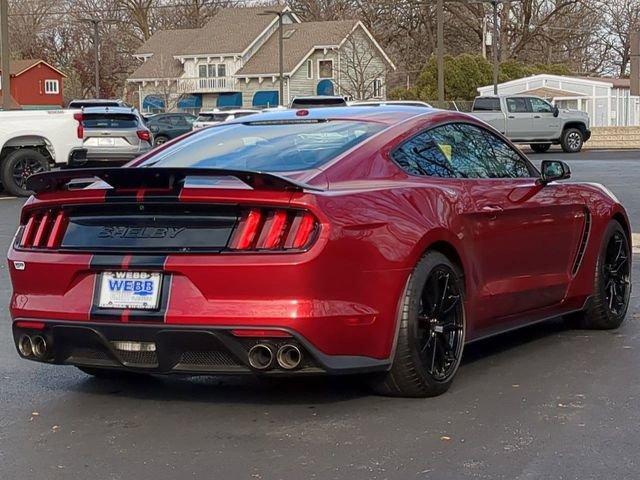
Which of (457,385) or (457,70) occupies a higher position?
(457,70)

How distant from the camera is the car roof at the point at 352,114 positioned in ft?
20.3

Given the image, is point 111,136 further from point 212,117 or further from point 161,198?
point 161,198

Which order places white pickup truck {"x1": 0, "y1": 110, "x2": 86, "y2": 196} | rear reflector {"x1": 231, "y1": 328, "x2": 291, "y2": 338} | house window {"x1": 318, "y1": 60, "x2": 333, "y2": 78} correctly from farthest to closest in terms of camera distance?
house window {"x1": 318, "y1": 60, "x2": 333, "y2": 78} → white pickup truck {"x1": 0, "y1": 110, "x2": 86, "y2": 196} → rear reflector {"x1": 231, "y1": 328, "x2": 291, "y2": 338}

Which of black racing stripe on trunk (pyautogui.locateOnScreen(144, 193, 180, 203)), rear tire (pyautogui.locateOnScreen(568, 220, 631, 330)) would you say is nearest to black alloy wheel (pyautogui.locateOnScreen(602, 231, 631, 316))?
rear tire (pyautogui.locateOnScreen(568, 220, 631, 330))

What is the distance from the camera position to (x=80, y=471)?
4.61 m

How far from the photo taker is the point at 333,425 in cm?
518

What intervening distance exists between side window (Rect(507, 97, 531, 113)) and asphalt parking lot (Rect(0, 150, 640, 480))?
31076 millimetres

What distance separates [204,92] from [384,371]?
6934cm

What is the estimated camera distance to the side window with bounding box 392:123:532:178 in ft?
19.5

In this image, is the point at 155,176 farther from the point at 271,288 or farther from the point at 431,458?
the point at 431,458

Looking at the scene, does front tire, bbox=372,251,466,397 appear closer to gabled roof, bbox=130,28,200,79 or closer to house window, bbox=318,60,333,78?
house window, bbox=318,60,333,78

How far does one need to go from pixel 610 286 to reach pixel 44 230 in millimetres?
3786

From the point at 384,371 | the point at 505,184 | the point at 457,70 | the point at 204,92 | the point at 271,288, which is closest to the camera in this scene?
the point at 271,288

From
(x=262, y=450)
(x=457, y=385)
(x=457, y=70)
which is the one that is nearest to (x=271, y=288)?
(x=262, y=450)
